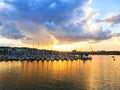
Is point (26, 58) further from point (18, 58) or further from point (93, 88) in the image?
point (93, 88)

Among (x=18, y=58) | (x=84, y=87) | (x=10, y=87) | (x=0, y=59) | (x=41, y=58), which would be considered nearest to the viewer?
A: (x=10, y=87)

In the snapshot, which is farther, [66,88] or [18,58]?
[18,58]

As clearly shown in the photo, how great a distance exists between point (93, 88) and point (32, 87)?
15438mm

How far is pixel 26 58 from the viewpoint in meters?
189

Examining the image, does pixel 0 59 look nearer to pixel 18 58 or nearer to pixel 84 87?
Result: pixel 18 58

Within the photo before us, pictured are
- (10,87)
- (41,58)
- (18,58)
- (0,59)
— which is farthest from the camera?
(41,58)

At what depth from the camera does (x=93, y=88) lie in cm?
6888

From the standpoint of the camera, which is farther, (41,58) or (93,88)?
(41,58)

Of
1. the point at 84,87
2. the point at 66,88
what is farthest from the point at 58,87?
the point at 84,87

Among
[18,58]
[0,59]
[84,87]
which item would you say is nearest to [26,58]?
[18,58]

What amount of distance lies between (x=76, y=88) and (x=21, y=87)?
13.7 meters

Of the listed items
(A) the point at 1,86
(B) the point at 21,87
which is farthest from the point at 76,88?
(A) the point at 1,86

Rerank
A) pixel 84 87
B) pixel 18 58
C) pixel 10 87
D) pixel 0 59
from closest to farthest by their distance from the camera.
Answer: pixel 10 87 → pixel 84 87 → pixel 0 59 → pixel 18 58

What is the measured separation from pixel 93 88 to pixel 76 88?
4434mm
